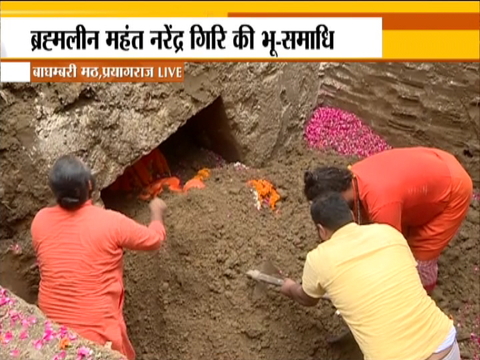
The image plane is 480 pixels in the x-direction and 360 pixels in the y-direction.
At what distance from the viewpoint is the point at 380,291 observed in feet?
7.77

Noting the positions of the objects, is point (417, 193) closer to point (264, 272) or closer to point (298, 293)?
point (298, 293)

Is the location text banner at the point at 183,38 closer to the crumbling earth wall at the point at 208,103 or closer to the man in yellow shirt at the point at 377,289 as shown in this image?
the crumbling earth wall at the point at 208,103

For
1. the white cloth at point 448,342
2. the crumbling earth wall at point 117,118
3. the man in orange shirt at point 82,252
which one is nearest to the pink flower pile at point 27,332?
the man in orange shirt at point 82,252

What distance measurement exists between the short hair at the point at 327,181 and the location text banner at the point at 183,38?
109 cm

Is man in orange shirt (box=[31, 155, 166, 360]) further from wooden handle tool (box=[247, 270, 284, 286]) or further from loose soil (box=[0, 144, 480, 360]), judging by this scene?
wooden handle tool (box=[247, 270, 284, 286])

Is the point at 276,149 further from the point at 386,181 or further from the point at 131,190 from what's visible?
the point at 386,181

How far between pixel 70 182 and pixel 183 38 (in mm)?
1159

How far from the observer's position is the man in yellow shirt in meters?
2.37

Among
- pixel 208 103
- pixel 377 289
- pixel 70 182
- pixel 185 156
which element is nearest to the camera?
pixel 377 289

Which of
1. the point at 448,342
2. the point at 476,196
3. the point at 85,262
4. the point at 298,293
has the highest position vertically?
the point at 476,196

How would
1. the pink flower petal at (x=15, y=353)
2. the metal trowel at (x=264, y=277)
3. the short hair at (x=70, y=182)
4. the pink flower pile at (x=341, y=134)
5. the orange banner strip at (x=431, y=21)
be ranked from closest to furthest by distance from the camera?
the pink flower petal at (x=15, y=353) → the short hair at (x=70, y=182) → the metal trowel at (x=264, y=277) → the orange banner strip at (x=431, y=21) → the pink flower pile at (x=341, y=134)

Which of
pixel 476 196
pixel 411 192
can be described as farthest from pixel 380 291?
pixel 476 196

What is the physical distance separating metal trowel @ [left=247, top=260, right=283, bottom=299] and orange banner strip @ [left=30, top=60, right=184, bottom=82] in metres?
1.03

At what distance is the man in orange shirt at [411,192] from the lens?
271 centimetres
